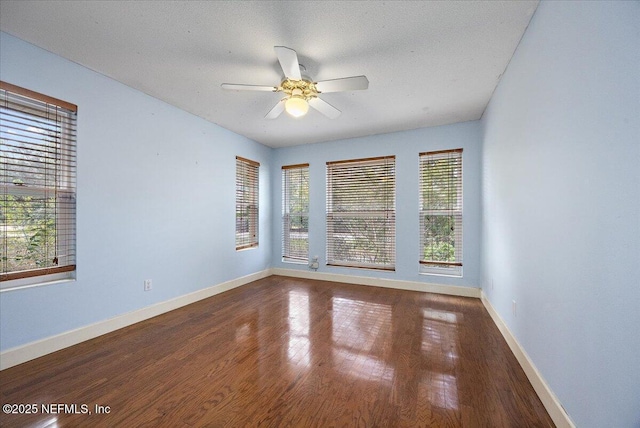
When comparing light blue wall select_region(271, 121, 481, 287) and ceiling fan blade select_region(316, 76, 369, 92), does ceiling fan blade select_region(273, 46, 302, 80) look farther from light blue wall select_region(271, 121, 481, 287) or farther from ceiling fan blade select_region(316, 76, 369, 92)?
light blue wall select_region(271, 121, 481, 287)

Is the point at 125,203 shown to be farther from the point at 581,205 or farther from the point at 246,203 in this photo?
the point at 581,205

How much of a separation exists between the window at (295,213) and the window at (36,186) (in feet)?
10.6

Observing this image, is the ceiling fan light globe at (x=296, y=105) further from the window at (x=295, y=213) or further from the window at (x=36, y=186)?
the window at (x=295, y=213)

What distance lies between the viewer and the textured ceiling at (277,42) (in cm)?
175

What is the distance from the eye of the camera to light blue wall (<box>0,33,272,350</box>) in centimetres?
215

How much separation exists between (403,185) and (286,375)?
128 inches

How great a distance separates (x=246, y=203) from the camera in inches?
183

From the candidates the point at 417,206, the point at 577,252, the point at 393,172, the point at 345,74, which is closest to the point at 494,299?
the point at 417,206

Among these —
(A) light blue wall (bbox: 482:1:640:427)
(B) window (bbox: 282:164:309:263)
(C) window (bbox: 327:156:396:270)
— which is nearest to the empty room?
(A) light blue wall (bbox: 482:1:640:427)

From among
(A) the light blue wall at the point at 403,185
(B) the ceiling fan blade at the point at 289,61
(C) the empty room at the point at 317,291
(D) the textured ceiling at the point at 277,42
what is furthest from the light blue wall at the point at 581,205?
(A) the light blue wall at the point at 403,185

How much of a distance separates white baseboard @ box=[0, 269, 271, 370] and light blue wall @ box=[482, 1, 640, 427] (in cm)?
364

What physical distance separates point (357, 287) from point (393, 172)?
202 cm

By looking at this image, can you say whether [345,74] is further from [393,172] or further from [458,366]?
[458,366]

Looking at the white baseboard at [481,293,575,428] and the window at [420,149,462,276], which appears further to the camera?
the window at [420,149,462,276]
